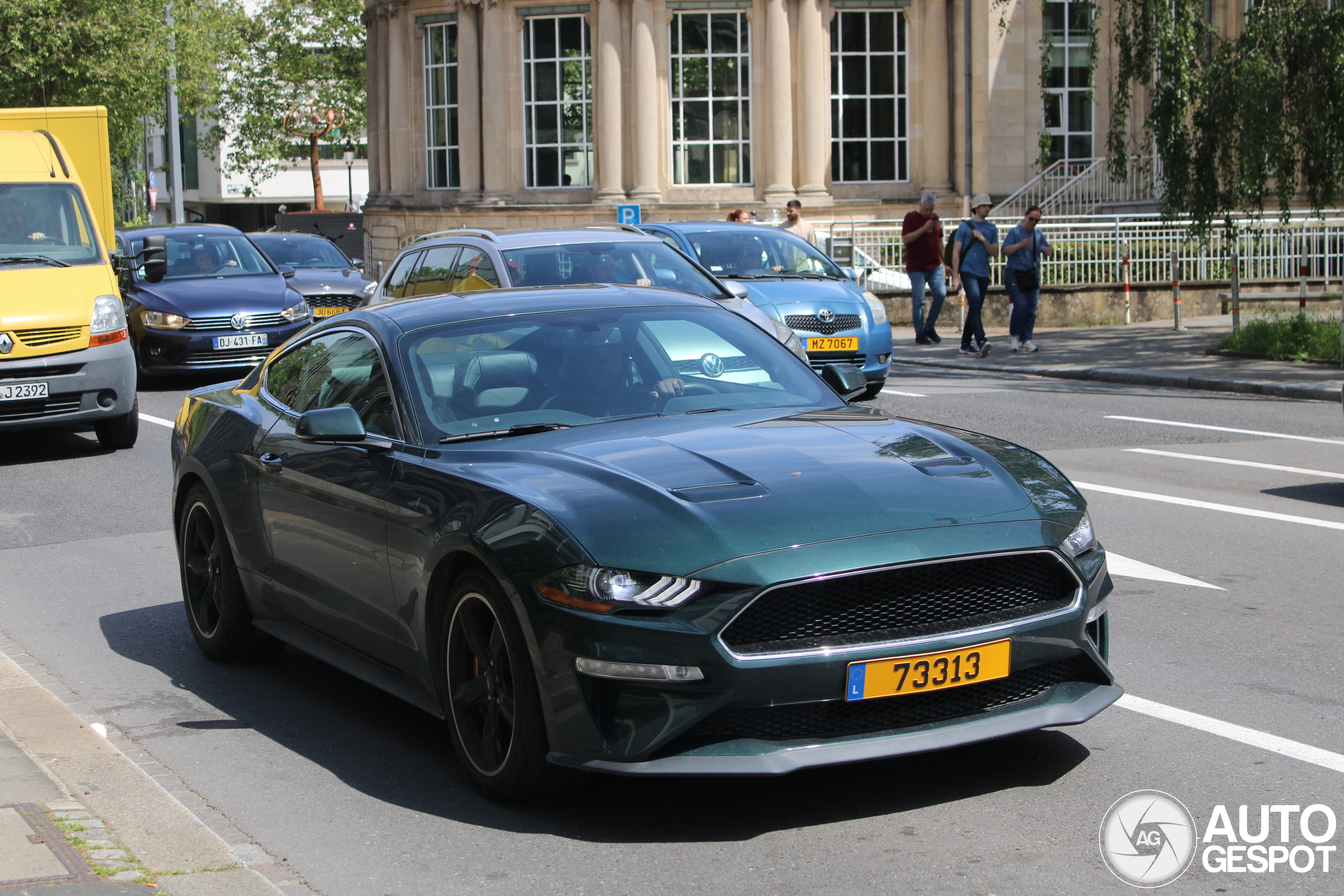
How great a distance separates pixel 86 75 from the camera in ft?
131

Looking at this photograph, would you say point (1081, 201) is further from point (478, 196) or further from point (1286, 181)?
point (1286, 181)

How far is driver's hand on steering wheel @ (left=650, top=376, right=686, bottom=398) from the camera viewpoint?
584cm

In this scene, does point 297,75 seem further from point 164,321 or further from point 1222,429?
point 1222,429

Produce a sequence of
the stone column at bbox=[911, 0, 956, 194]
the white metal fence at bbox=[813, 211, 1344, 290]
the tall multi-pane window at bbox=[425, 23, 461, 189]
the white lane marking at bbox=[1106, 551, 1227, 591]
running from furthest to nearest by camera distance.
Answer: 1. the tall multi-pane window at bbox=[425, 23, 461, 189]
2. the stone column at bbox=[911, 0, 956, 194]
3. the white metal fence at bbox=[813, 211, 1344, 290]
4. the white lane marking at bbox=[1106, 551, 1227, 591]

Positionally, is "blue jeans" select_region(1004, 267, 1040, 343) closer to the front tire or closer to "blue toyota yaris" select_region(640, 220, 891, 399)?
"blue toyota yaris" select_region(640, 220, 891, 399)

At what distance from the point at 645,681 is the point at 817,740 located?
0.50 metres

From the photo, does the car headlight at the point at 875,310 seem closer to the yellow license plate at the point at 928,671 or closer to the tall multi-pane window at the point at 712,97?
the yellow license plate at the point at 928,671

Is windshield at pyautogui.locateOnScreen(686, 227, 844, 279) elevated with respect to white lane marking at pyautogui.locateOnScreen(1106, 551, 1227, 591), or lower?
elevated

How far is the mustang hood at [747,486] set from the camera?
4.47 meters

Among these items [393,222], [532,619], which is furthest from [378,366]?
[393,222]

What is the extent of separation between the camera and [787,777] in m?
5.04

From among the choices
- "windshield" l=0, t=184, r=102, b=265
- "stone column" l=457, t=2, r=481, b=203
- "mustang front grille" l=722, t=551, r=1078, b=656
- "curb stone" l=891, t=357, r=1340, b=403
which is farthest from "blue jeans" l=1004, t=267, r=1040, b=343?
"stone column" l=457, t=2, r=481, b=203

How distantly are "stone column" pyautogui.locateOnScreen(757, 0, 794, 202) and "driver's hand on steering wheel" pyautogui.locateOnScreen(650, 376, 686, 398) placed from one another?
29.9 m

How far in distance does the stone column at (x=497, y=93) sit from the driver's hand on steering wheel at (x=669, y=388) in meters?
32.4
